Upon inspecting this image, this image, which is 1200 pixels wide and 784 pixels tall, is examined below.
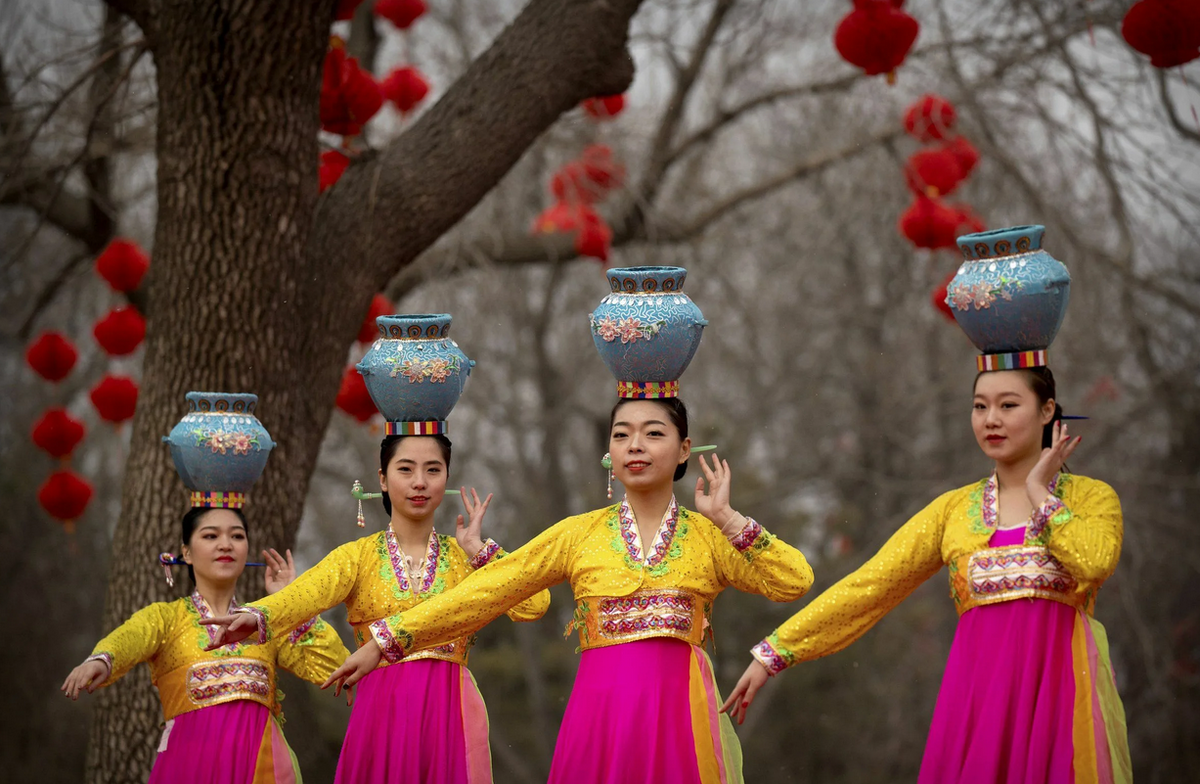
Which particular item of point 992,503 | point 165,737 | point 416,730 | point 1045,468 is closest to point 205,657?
point 165,737

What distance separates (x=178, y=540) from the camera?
5023 millimetres

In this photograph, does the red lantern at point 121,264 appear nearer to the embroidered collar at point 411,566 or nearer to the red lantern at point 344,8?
the red lantern at point 344,8

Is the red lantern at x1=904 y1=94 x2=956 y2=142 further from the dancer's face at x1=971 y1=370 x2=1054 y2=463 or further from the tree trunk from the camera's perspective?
the dancer's face at x1=971 y1=370 x2=1054 y2=463

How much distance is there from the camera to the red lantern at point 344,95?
18.6ft

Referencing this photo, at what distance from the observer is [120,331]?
6.32 m

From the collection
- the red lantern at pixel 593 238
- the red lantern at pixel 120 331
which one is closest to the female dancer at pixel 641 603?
the red lantern at pixel 120 331

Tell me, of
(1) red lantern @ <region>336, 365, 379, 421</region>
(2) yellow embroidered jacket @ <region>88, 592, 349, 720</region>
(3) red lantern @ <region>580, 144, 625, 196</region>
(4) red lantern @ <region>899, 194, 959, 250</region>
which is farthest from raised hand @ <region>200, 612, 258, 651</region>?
(3) red lantern @ <region>580, 144, 625, 196</region>

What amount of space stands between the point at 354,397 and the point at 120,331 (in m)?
1.09

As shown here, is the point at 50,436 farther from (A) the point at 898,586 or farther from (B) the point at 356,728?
(A) the point at 898,586

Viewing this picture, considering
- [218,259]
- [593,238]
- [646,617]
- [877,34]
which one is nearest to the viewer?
[646,617]

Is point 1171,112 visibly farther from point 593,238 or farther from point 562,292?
point 562,292

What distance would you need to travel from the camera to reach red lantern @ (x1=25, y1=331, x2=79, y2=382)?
6.73m

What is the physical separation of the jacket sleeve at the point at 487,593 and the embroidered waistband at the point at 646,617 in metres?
0.17

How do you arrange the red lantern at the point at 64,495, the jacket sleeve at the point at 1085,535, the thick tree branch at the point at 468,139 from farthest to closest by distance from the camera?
1. the red lantern at the point at 64,495
2. the thick tree branch at the point at 468,139
3. the jacket sleeve at the point at 1085,535
